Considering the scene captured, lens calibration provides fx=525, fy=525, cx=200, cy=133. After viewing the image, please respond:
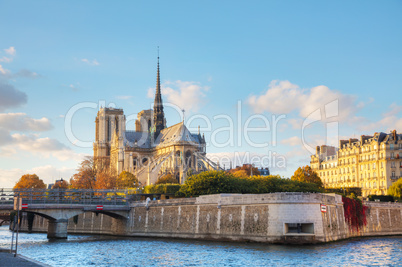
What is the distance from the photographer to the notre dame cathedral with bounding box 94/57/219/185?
4946 inches

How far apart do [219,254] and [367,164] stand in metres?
68.3

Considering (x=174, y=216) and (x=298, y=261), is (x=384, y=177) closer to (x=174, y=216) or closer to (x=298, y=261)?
(x=174, y=216)

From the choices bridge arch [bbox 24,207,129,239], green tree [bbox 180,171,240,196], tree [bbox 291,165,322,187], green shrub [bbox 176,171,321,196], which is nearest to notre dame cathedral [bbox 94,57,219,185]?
tree [bbox 291,165,322,187]

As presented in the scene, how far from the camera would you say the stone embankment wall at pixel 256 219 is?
136 ft

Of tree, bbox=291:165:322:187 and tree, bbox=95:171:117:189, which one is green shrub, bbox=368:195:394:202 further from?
tree, bbox=95:171:117:189

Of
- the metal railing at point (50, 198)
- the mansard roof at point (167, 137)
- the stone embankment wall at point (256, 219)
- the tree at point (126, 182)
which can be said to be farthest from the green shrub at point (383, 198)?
the mansard roof at point (167, 137)

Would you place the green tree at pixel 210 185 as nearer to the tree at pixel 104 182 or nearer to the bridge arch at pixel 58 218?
the bridge arch at pixel 58 218

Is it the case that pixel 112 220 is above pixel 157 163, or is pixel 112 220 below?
below

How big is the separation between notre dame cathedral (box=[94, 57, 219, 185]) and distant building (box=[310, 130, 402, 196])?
1125 inches

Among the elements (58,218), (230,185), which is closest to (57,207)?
(58,218)

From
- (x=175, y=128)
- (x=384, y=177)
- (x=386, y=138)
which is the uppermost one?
(x=175, y=128)

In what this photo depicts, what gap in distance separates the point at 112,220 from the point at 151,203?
9852 mm

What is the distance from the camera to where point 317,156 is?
119500mm

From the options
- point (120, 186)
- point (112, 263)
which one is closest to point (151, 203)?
point (112, 263)
